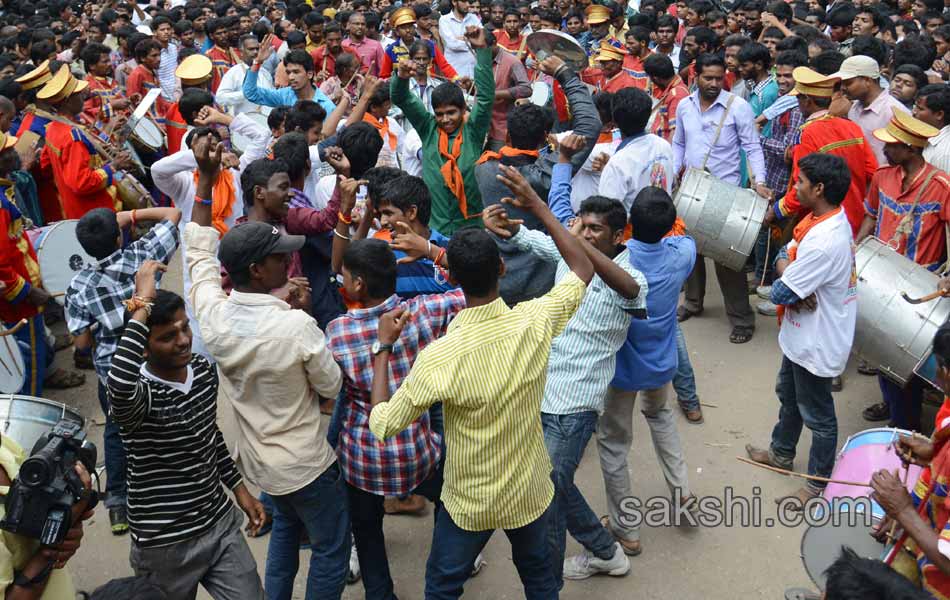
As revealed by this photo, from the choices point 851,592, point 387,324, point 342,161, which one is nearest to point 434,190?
point 342,161

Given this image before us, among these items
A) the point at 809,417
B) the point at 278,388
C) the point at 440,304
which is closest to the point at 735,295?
the point at 809,417

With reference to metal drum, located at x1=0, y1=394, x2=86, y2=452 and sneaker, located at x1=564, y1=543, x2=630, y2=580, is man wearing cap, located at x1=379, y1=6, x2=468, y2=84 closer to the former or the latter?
metal drum, located at x1=0, y1=394, x2=86, y2=452

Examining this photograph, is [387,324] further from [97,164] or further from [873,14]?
[873,14]

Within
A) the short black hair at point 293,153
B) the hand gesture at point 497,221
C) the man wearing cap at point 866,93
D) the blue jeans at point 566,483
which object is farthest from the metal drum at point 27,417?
the man wearing cap at point 866,93

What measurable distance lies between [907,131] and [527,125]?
7.10 feet

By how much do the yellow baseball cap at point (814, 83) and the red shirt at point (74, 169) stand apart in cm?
520

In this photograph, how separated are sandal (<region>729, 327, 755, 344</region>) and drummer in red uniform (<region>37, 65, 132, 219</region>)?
492 cm

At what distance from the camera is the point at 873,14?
9.30m

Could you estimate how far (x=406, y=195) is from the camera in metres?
4.20

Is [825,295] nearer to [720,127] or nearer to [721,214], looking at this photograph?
[721,214]

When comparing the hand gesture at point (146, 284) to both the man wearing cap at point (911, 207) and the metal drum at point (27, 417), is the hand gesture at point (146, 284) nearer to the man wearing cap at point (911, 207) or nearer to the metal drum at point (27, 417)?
the metal drum at point (27, 417)

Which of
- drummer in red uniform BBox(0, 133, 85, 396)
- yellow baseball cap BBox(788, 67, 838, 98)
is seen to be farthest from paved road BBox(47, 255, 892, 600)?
yellow baseball cap BBox(788, 67, 838, 98)

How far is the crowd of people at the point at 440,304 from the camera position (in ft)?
10.1

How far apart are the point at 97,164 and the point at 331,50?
153 inches
